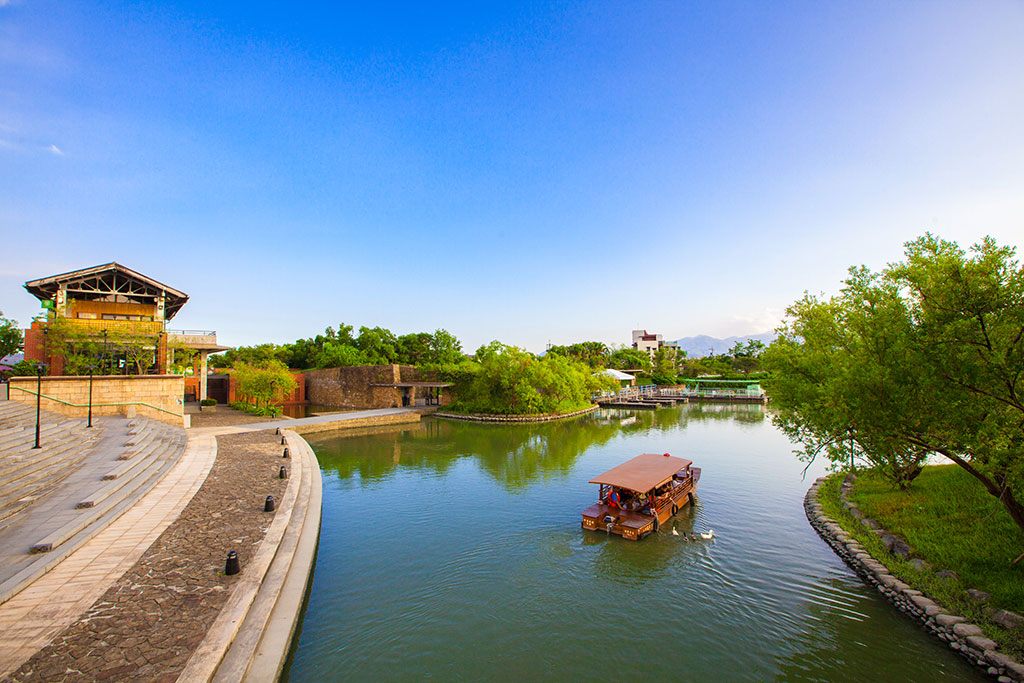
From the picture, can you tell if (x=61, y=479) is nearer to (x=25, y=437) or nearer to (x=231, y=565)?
(x=25, y=437)

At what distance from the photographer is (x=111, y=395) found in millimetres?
18766

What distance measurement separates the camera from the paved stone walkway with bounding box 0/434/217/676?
5.02m

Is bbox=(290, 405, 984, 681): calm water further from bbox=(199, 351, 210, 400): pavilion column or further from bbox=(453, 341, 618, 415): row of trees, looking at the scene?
bbox=(199, 351, 210, 400): pavilion column

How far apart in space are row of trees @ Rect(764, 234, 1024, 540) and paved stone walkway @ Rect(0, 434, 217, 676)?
11396 millimetres

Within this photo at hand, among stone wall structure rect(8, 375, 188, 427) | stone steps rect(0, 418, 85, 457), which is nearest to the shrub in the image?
stone wall structure rect(8, 375, 188, 427)

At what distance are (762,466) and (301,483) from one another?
54.0 feet

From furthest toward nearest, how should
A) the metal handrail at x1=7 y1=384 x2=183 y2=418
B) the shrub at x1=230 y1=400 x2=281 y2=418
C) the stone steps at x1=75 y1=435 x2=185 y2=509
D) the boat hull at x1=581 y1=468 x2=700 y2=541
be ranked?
the shrub at x1=230 y1=400 x2=281 y2=418 < the metal handrail at x1=7 y1=384 x2=183 y2=418 < the boat hull at x1=581 y1=468 x2=700 y2=541 < the stone steps at x1=75 y1=435 x2=185 y2=509

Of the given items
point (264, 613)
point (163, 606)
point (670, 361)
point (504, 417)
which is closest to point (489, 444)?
point (504, 417)

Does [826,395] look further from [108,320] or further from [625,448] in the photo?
[108,320]

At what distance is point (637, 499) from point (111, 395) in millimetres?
21027

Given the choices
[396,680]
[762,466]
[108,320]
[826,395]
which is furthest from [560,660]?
[108,320]

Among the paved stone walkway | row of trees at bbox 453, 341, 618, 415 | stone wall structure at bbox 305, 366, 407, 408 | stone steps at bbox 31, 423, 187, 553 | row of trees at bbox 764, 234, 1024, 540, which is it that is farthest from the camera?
stone wall structure at bbox 305, 366, 407, 408

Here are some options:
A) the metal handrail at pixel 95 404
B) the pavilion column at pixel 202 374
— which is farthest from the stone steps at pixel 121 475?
the pavilion column at pixel 202 374

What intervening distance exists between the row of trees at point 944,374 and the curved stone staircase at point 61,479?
1259 cm
